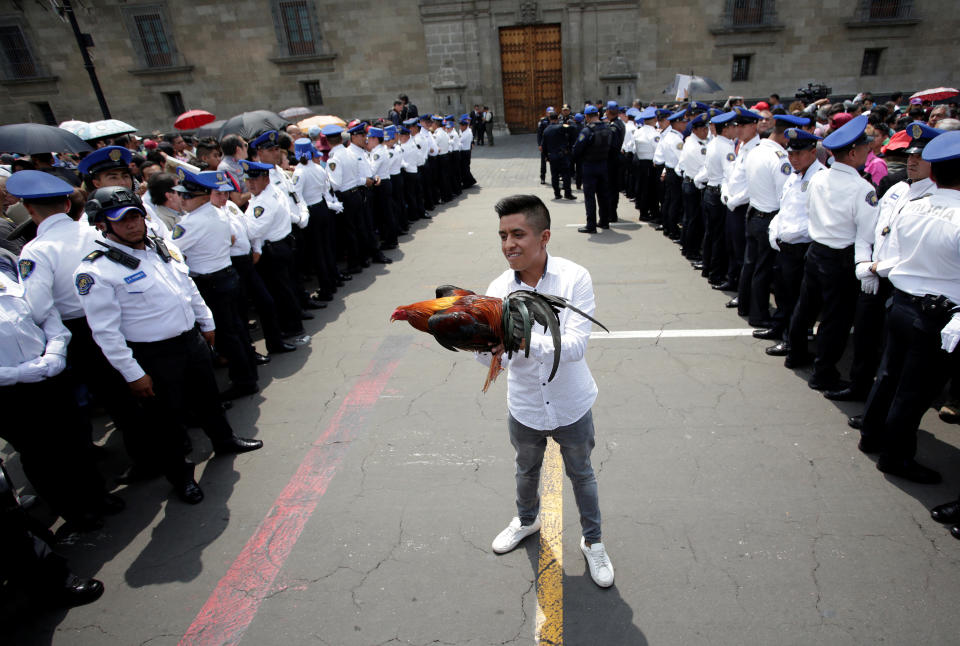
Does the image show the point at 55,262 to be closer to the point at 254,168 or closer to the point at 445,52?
the point at 254,168

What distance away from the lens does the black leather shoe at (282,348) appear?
6.00 metres

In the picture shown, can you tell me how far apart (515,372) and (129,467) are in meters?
3.73

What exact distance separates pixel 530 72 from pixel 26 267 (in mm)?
22751

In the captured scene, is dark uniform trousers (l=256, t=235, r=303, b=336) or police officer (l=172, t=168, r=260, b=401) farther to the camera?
dark uniform trousers (l=256, t=235, r=303, b=336)

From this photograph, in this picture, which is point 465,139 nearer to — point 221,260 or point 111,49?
point 221,260

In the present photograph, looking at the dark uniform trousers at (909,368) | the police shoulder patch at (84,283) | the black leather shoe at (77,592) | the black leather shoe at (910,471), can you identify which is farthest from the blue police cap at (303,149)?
the black leather shoe at (910,471)

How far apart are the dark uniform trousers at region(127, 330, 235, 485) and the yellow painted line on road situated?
8.83ft

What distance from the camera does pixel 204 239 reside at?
469cm

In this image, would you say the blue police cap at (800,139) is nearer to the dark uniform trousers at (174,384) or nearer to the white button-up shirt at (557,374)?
the white button-up shirt at (557,374)

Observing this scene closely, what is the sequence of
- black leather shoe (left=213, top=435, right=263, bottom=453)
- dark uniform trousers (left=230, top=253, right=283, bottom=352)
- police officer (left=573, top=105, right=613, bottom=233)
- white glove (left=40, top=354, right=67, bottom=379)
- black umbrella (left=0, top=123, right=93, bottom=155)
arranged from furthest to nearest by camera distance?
police officer (left=573, top=105, right=613, bottom=233)
black umbrella (left=0, top=123, right=93, bottom=155)
dark uniform trousers (left=230, top=253, right=283, bottom=352)
black leather shoe (left=213, top=435, right=263, bottom=453)
white glove (left=40, top=354, right=67, bottom=379)

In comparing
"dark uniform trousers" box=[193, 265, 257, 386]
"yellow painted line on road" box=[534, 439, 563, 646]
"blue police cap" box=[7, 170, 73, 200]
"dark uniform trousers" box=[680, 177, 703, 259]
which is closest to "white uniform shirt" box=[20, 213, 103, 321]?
"blue police cap" box=[7, 170, 73, 200]

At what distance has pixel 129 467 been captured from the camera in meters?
4.31

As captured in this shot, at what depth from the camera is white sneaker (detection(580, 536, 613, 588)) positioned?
283 cm

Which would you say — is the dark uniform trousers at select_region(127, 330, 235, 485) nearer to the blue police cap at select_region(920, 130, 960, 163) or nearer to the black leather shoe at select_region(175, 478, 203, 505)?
the black leather shoe at select_region(175, 478, 203, 505)
